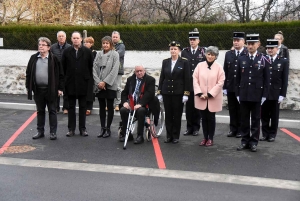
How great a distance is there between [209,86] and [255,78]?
0.85 meters

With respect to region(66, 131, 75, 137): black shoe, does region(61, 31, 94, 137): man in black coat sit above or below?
above

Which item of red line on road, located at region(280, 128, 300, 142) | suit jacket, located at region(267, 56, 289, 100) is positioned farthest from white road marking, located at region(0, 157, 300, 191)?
red line on road, located at region(280, 128, 300, 142)

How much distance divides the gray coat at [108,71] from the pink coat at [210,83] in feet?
5.04

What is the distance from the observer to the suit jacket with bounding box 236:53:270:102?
7605mm

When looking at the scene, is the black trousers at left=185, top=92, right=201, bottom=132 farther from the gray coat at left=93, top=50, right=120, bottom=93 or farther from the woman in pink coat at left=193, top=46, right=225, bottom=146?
the gray coat at left=93, top=50, right=120, bottom=93

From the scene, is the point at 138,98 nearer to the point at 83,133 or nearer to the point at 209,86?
the point at 209,86

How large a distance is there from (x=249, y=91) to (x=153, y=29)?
6.94 metres

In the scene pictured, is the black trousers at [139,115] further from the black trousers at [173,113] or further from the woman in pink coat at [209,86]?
the woman in pink coat at [209,86]

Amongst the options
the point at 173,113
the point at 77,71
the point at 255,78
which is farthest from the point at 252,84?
the point at 77,71

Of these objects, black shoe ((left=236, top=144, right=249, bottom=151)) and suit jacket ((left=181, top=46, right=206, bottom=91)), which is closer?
black shoe ((left=236, top=144, right=249, bottom=151))

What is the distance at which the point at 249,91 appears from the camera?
25.0ft

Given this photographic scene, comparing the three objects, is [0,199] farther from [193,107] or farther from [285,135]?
[285,135]

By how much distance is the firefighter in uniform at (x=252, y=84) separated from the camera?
7.61 meters

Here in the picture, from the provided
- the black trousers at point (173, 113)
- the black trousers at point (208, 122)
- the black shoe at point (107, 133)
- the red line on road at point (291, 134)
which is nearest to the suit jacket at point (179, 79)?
the black trousers at point (173, 113)
